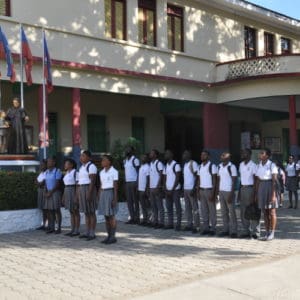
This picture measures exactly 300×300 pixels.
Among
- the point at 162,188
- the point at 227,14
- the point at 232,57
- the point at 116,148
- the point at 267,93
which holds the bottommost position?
the point at 162,188

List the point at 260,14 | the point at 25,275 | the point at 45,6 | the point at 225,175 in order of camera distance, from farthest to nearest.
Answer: the point at 260,14, the point at 45,6, the point at 225,175, the point at 25,275

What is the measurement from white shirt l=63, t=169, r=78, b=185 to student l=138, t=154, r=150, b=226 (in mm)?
1844

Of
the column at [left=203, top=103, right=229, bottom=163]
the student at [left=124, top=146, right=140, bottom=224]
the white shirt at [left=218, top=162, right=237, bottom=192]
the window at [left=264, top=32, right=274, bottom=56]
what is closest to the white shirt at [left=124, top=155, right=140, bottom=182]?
the student at [left=124, top=146, right=140, bottom=224]

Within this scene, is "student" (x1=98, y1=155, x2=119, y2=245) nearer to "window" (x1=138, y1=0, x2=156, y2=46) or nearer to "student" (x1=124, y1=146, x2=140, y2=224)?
"student" (x1=124, y1=146, x2=140, y2=224)

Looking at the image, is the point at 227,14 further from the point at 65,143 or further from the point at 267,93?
the point at 65,143

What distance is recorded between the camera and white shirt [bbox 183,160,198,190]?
10.7 m

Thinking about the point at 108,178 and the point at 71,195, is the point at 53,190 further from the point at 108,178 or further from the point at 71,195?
the point at 108,178

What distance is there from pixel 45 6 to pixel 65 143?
5.01m

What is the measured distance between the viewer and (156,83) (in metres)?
18.1

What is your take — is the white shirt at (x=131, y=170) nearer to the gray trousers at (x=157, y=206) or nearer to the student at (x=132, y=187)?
the student at (x=132, y=187)

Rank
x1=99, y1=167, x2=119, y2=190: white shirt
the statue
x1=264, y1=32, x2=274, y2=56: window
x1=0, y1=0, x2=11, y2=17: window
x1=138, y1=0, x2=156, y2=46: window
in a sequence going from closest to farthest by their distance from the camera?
x1=99, y1=167, x2=119, y2=190: white shirt, the statue, x1=0, y1=0, x2=11, y2=17: window, x1=138, y1=0, x2=156, y2=46: window, x1=264, y1=32, x2=274, y2=56: window

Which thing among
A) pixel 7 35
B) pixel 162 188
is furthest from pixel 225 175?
pixel 7 35

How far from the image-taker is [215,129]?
65.5ft

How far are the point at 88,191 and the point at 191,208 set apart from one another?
7.88ft
